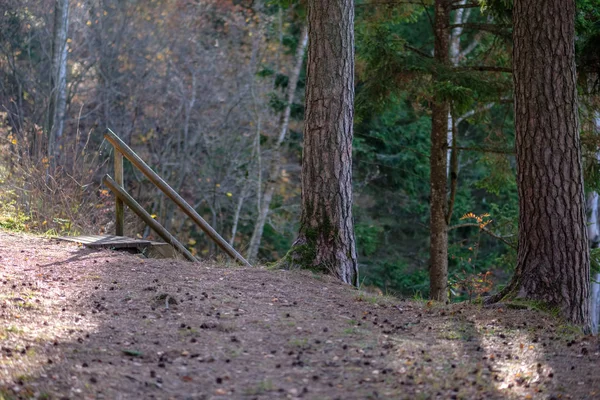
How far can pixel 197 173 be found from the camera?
2208 cm

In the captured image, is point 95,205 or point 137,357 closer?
point 137,357

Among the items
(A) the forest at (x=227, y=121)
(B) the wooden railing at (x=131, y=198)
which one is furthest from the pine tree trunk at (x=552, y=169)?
(A) the forest at (x=227, y=121)

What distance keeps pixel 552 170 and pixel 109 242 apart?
5.47m

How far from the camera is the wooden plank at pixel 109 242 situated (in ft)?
29.0

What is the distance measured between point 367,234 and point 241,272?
11.3 meters

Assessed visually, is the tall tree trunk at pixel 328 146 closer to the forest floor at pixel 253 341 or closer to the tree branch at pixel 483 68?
the forest floor at pixel 253 341

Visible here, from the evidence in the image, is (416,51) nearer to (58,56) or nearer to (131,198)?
(131,198)

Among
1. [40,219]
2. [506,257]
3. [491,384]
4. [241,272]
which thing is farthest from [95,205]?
[491,384]

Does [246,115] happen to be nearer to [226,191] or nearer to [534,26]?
[226,191]

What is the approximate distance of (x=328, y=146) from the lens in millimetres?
8258

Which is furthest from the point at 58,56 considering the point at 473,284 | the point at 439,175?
the point at 473,284

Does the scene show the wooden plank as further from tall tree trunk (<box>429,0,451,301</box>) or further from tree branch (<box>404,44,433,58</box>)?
tree branch (<box>404,44,433,58</box>)

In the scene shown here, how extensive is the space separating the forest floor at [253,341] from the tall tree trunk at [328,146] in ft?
1.65

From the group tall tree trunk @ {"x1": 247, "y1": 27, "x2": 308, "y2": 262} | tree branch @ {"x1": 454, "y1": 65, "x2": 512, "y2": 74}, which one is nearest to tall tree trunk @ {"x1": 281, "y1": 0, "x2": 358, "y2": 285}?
tree branch @ {"x1": 454, "y1": 65, "x2": 512, "y2": 74}
